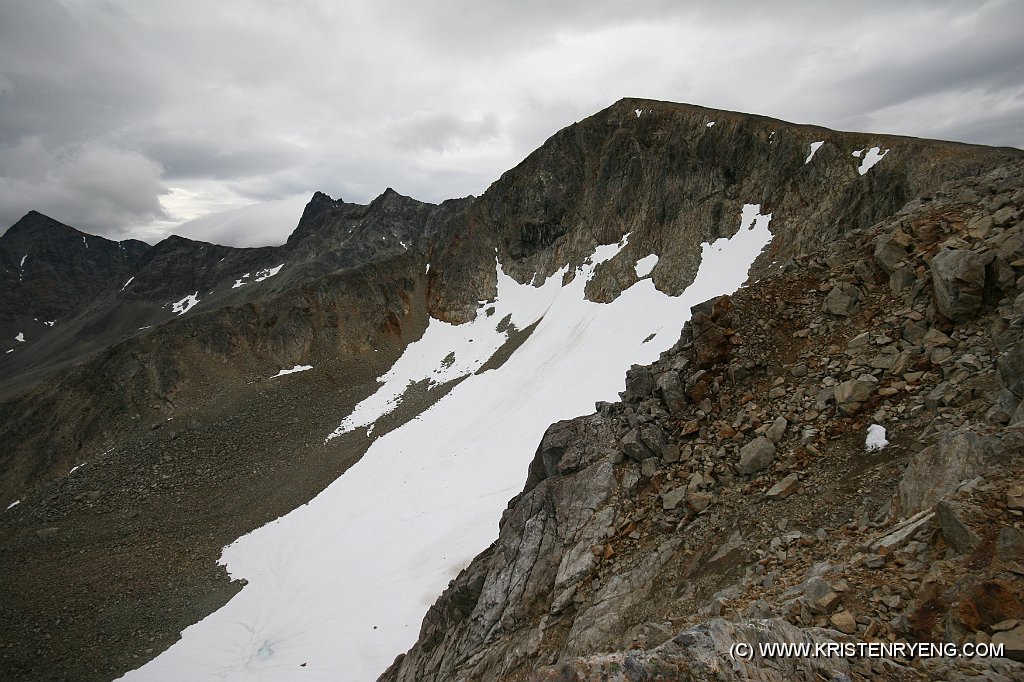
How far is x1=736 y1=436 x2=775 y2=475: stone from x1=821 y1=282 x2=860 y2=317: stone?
3.82m

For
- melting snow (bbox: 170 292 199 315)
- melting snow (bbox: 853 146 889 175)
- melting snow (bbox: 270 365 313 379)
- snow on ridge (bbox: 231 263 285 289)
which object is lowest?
melting snow (bbox: 270 365 313 379)

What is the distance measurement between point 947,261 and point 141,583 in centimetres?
3936

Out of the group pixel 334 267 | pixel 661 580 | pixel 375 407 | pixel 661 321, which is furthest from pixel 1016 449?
pixel 334 267

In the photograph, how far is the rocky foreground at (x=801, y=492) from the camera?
215 inches

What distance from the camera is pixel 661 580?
28.7 feet

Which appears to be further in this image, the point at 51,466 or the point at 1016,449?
the point at 51,466

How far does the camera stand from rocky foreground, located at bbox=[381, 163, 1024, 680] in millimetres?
5461

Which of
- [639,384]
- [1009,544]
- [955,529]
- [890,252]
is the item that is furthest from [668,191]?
[1009,544]

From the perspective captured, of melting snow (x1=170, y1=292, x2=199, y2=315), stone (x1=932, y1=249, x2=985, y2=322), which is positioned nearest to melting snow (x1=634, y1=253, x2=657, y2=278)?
stone (x1=932, y1=249, x2=985, y2=322)

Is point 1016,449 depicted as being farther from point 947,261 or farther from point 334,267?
point 334,267

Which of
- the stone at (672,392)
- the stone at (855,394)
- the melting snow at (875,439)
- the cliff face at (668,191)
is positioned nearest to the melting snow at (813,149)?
the cliff face at (668,191)

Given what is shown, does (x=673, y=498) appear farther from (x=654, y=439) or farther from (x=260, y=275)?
(x=260, y=275)

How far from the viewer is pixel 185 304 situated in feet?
484

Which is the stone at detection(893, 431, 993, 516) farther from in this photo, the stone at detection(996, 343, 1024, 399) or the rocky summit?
the stone at detection(996, 343, 1024, 399)
